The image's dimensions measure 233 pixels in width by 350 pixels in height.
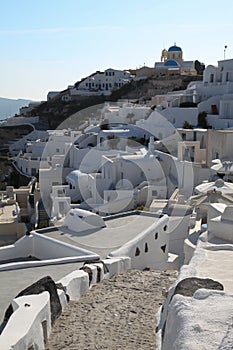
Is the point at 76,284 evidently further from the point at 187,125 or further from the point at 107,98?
the point at 107,98

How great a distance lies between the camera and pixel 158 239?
37.2ft

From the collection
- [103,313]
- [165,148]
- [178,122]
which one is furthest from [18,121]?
[103,313]

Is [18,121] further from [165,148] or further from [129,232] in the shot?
[129,232]

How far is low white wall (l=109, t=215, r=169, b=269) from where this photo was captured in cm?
968

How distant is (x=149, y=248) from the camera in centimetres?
1083

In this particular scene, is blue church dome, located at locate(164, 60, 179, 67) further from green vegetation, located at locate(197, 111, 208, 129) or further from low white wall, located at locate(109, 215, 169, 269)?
low white wall, located at locate(109, 215, 169, 269)

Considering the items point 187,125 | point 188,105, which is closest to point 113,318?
point 187,125

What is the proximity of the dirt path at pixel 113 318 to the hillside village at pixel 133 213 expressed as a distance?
6.2 inches

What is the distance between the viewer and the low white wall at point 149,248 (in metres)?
9.68

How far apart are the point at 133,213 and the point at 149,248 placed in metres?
2.21

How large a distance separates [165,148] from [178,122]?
209 inches

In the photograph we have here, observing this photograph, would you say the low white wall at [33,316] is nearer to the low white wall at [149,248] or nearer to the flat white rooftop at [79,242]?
the flat white rooftop at [79,242]

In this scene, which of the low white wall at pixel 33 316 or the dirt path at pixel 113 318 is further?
the dirt path at pixel 113 318

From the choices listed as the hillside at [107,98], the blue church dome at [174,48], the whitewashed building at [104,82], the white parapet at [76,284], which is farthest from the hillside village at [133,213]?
the blue church dome at [174,48]
